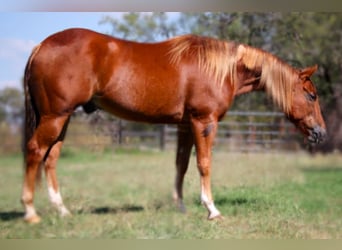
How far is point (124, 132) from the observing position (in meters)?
3.99

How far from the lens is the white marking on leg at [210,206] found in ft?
9.15

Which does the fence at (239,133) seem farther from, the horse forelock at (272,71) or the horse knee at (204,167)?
the horse knee at (204,167)

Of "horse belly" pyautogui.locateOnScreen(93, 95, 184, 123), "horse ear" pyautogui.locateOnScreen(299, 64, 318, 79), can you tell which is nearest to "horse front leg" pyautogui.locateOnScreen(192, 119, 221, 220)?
"horse belly" pyautogui.locateOnScreen(93, 95, 184, 123)

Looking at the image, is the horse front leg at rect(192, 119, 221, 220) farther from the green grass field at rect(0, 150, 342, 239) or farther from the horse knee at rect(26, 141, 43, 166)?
the horse knee at rect(26, 141, 43, 166)

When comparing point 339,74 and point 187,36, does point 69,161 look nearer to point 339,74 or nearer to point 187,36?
point 187,36

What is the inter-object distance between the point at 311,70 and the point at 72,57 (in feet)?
4.99

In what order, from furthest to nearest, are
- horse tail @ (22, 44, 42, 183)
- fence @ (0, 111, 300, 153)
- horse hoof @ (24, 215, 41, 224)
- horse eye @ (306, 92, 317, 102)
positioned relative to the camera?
fence @ (0, 111, 300, 153)
horse eye @ (306, 92, 317, 102)
horse tail @ (22, 44, 42, 183)
horse hoof @ (24, 215, 41, 224)

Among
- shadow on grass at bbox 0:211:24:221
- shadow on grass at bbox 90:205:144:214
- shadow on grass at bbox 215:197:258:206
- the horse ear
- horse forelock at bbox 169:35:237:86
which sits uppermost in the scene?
horse forelock at bbox 169:35:237:86

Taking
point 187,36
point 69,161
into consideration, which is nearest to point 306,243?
point 187,36

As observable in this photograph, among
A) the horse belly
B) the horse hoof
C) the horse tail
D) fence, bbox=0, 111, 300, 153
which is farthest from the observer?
fence, bbox=0, 111, 300, 153

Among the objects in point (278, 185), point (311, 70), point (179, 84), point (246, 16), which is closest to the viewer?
point (179, 84)

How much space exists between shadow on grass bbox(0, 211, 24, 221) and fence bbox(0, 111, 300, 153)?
585 mm

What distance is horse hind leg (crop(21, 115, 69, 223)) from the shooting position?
102 inches

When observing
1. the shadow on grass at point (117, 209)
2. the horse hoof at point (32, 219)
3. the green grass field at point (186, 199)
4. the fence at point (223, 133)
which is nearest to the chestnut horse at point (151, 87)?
the horse hoof at point (32, 219)
